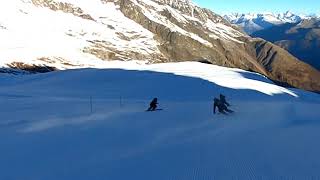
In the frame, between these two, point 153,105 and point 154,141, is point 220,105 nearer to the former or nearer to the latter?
point 153,105

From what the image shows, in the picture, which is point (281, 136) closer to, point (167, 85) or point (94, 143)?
point (94, 143)

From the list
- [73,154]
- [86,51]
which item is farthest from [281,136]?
[86,51]

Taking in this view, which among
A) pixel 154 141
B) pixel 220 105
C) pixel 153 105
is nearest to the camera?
pixel 154 141

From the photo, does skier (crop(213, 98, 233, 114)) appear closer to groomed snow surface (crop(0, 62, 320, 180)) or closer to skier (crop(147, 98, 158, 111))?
groomed snow surface (crop(0, 62, 320, 180))

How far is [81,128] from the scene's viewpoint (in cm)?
2291

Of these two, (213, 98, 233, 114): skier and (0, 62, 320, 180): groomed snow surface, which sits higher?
(213, 98, 233, 114): skier

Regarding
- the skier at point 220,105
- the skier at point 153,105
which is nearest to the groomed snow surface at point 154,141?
the skier at point 153,105

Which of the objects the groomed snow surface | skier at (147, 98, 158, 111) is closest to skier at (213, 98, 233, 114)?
the groomed snow surface

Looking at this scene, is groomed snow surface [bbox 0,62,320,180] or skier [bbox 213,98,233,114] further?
skier [bbox 213,98,233,114]

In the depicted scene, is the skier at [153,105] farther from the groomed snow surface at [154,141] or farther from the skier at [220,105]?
the skier at [220,105]

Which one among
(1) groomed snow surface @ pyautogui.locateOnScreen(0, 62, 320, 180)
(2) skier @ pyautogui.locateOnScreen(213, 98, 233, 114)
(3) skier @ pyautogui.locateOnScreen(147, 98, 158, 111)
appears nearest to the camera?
(1) groomed snow surface @ pyautogui.locateOnScreen(0, 62, 320, 180)

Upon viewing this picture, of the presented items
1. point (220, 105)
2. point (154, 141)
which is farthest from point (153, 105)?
point (154, 141)

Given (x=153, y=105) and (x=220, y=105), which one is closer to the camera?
(x=220, y=105)

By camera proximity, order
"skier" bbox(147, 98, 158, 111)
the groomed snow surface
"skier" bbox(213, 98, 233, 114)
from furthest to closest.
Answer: "skier" bbox(147, 98, 158, 111) → "skier" bbox(213, 98, 233, 114) → the groomed snow surface
